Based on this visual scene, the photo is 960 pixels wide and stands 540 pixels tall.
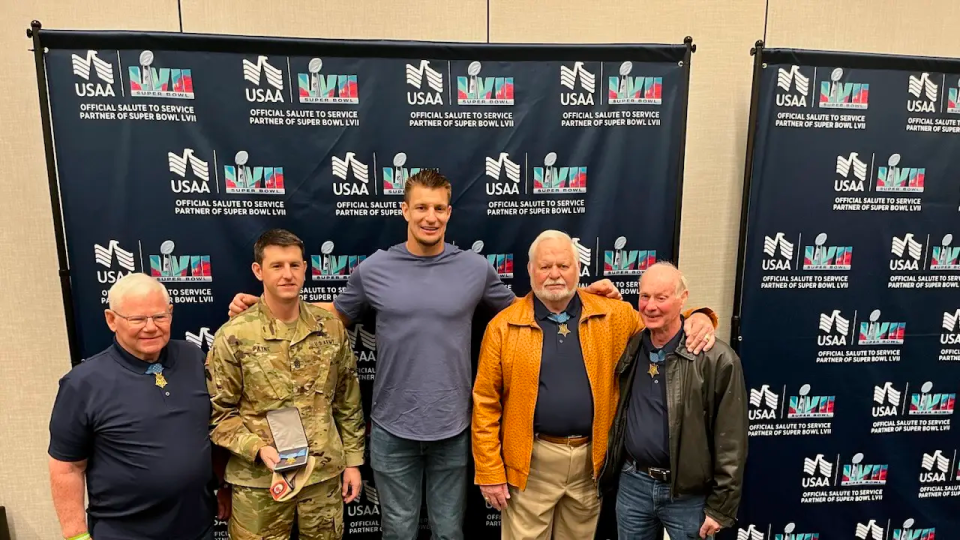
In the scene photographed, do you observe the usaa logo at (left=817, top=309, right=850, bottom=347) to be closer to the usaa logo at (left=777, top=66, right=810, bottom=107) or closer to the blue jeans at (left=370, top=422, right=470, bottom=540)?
the usaa logo at (left=777, top=66, right=810, bottom=107)

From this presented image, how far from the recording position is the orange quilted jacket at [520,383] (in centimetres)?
198

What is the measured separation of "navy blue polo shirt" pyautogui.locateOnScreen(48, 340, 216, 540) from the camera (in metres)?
1.64

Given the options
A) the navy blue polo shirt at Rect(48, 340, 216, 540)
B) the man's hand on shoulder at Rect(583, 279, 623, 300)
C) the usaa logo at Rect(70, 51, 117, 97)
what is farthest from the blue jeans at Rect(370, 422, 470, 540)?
the usaa logo at Rect(70, 51, 117, 97)

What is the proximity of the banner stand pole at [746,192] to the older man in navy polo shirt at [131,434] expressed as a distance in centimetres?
245

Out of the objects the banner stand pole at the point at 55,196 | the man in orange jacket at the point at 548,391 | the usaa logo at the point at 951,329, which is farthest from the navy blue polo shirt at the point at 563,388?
the usaa logo at the point at 951,329

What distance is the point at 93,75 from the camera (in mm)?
2213

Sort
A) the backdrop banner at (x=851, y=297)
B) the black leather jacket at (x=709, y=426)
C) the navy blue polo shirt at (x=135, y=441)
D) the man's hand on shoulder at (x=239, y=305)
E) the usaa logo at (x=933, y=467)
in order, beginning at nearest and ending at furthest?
the navy blue polo shirt at (x=135, y=441), the black leather jacket at (x=709, y=426), the man's hand on shoulder at (x=239, y=305), the backdrop banner at (x=851, y=297), the usaa logo at (x=933, y=467)

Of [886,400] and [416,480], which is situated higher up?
[886,400]

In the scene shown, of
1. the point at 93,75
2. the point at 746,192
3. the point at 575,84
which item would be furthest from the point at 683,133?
the point at 93,75

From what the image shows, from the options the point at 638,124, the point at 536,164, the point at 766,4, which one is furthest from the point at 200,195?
the point at 766,4

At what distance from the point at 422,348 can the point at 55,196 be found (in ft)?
5.80

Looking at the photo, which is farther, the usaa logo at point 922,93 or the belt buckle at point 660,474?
the usaa logo at point 922,93

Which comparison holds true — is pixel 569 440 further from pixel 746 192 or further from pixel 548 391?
pixel 746 192

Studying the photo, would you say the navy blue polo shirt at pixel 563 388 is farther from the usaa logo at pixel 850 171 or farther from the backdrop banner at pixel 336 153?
the usaa logo at pixel 850 171
